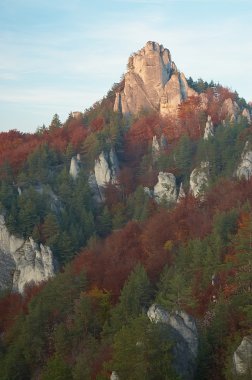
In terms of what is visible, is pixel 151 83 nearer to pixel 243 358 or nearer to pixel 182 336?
pixel 182 336

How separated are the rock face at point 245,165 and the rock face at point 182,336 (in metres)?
24.1

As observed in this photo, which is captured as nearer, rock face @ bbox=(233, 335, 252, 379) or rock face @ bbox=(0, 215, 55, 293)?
rock face @ bbox=(233, 335, 252, 379)

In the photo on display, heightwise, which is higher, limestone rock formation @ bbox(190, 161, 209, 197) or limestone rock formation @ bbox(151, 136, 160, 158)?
limestone rock formation @ bbox(151, 136, 160, 158)

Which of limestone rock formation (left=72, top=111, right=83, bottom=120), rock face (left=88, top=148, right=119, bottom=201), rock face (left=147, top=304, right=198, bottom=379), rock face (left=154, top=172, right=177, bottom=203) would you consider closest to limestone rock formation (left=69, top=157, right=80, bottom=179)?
rock face (left=88, top=148, right=119, bottom=201)

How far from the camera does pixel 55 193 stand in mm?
53594

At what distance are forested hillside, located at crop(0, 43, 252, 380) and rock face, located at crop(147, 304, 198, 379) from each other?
0.08 m

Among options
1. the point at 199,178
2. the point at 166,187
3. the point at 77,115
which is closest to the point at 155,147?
the point at 166,187

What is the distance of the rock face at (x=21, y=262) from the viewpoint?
150ft

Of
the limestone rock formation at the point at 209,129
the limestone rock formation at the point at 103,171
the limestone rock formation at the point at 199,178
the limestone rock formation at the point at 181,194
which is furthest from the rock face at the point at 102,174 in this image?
the limestone rock formation at the point at 199,178

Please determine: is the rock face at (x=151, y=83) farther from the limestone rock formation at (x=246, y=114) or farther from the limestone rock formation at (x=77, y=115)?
the limestone rock formation at (x=246, y=114)

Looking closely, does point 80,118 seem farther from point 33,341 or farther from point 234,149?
point 33,341

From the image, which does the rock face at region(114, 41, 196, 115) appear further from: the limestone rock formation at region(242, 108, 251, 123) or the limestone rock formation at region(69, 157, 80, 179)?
the limestone rock formation at region(69, 157, 80, 179)

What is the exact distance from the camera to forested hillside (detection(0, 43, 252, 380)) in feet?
76.6

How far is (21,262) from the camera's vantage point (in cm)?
4725
